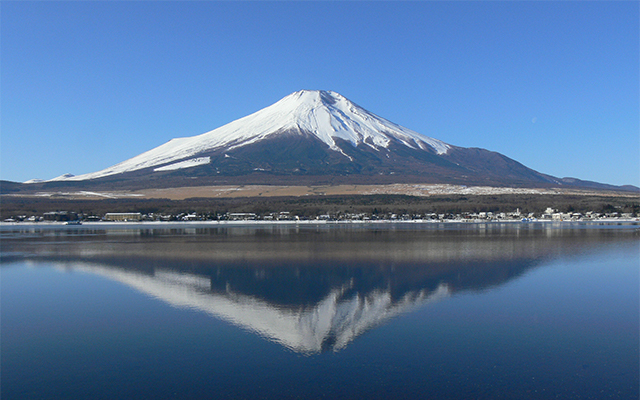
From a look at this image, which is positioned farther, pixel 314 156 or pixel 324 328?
pixel 314 156

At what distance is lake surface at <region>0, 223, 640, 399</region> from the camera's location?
28.9ft

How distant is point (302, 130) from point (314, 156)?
49.0 feet

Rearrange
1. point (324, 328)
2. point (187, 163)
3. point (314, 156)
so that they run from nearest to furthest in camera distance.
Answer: point (324, 328) < point (187, 163) < point (314, 156)

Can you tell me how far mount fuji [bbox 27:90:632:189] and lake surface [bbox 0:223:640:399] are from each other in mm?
76554

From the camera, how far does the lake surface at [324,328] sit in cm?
880

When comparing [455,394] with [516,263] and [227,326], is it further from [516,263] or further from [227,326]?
[516,263]

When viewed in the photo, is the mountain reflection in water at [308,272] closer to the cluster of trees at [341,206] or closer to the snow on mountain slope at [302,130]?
the cluster of trees at [341,206]

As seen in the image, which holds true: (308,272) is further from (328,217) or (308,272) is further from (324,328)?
(328,217)

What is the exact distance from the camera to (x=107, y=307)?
1470cm

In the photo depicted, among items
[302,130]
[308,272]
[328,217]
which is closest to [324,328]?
[308,272]

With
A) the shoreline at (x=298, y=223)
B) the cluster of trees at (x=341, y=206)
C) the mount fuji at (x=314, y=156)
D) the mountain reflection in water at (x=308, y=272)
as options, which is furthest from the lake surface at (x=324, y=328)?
the mount fuji at (x=314, y=156)

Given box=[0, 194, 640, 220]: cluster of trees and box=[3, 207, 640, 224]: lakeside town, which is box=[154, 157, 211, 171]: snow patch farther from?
box=[3, 207, 640, 224]: lakeside town

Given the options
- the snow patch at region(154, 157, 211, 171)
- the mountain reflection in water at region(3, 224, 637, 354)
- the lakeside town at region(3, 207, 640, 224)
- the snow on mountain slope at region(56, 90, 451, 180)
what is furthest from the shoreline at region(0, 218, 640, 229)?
the snow on mountain slope at region(56, 90, 451, 180)

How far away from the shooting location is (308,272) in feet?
63.9
